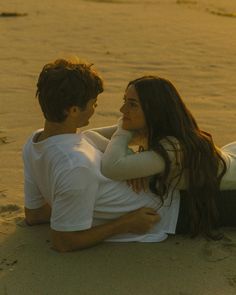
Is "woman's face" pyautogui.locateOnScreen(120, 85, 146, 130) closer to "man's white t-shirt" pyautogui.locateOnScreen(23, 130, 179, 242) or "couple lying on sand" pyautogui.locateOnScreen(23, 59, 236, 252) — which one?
"couple lying on sand" pyautogui.locateOnScreen(23, 59, 236, 252)

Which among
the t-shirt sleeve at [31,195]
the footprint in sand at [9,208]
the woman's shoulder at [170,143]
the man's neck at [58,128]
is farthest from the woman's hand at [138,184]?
the footprint in sand at [9,208]

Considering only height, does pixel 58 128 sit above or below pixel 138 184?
above

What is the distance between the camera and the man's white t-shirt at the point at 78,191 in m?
2.93

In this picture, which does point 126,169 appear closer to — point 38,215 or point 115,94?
point 38,215

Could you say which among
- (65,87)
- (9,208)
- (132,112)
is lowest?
(9,208)

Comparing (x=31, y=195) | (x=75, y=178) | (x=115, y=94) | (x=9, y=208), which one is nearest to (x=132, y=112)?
(x=75, y=178)

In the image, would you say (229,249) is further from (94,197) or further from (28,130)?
(28,130)

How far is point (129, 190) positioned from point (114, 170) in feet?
0.62

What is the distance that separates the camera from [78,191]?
2912 mm

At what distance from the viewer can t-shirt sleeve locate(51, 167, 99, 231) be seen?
2.91 m

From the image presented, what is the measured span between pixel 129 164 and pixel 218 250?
613 millimetres

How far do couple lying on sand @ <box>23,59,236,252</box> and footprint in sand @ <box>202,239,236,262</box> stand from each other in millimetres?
65

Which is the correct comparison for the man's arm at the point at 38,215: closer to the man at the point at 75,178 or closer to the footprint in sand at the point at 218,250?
the man at the point at 75,178

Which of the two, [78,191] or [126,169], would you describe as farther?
[126,169]
